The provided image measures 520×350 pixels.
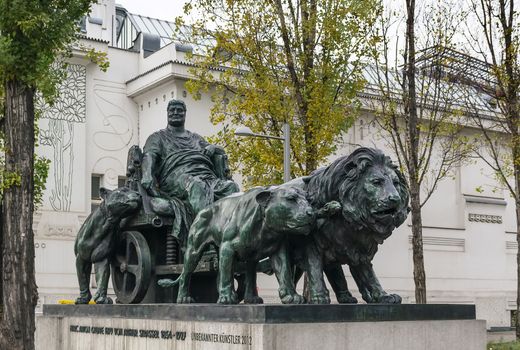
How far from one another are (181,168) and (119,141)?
18367 mm

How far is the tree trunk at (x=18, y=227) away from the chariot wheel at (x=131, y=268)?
179 inches

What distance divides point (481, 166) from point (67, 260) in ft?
59.5

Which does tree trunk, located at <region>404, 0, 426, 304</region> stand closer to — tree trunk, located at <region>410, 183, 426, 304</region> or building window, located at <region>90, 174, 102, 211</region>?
tree trunk, located at <region>410, 183, 426, 304</region>

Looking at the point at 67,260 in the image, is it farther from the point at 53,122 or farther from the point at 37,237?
the point at 53,122

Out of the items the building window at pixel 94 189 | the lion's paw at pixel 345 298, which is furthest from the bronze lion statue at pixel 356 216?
the building window at pixel 94 189

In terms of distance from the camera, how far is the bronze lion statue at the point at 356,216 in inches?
304

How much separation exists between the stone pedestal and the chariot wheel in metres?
0.77

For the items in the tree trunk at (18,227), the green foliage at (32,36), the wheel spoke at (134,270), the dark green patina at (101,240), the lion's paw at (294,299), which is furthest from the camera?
the green foliage at (32,36)

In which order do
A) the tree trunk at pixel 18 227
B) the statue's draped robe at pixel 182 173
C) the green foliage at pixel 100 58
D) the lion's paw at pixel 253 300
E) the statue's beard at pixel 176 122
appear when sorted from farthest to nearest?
1. the green foliage at pixel 100 58
2. the tree trunk at pixel 18 227
3. the statue's beard at pixel 176 122
4. the statue's draped robe at pixel 182 173
5. the lion's paw at pixel 253 300

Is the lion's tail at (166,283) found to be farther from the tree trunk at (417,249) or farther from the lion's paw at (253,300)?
the tree trunk at (417,249)

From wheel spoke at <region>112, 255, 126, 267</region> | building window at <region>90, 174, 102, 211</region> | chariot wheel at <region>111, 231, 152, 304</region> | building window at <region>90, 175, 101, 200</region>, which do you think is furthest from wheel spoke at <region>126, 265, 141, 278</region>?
building window at <region>90, 175, 101, 200</region>

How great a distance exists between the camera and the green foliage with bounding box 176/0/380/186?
21375 mm

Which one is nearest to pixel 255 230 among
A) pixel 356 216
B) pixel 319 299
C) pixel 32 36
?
pixel 319 299

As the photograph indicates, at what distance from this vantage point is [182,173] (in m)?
11.0
